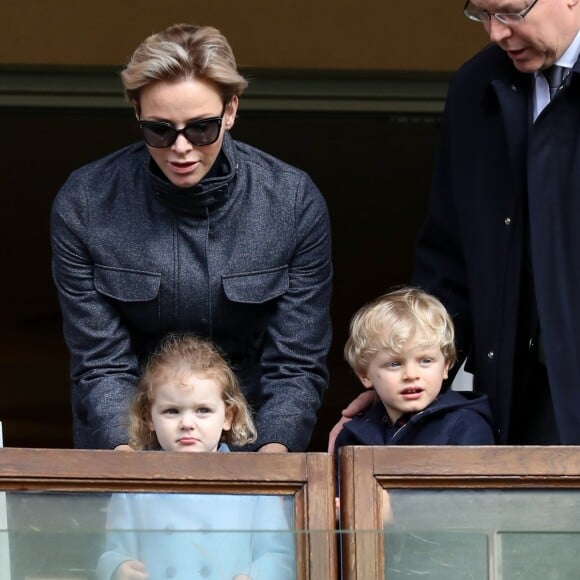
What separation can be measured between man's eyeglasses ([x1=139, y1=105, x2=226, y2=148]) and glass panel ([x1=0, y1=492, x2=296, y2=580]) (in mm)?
734

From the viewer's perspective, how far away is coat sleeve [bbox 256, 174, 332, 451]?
3.90m

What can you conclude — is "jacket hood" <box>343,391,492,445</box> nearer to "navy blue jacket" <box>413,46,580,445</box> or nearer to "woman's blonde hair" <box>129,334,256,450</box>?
"navy blue jacket" <box>413,46,580,445</box>

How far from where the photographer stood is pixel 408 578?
3.29 metres

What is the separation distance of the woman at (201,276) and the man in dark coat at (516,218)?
0.17 metres

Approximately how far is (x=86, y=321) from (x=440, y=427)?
73cm

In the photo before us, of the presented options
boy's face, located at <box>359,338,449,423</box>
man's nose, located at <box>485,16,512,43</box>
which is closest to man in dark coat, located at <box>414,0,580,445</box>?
man's nose, located at <box>485,16,512,43</box>

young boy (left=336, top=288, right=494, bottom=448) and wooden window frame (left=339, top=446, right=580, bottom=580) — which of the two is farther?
young boy (left=336, top=288, right=494, bottom=448)

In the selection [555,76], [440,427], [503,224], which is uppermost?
[555,76]

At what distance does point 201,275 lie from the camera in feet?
12.8

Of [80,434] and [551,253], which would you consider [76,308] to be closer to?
[80,434]

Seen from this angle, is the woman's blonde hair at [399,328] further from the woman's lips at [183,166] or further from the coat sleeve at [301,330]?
the woman's lips at [183,166]

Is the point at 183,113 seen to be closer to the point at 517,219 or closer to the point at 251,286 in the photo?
the point at 251,286

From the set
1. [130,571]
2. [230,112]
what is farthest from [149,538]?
[230,112]

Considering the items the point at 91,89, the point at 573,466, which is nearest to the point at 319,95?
the point at 91,89
